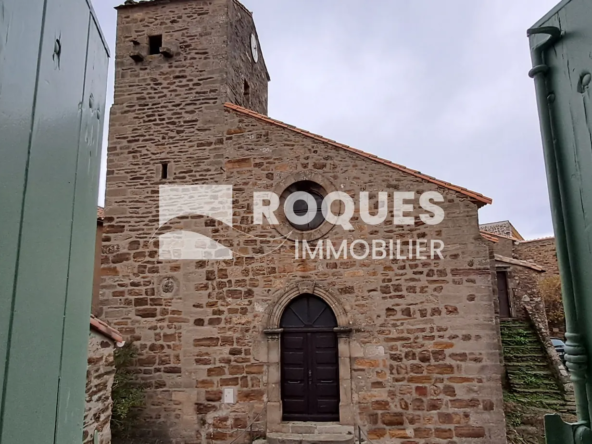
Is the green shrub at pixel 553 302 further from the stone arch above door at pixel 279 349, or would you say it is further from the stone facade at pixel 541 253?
the stone arch above door at pixel 279 349

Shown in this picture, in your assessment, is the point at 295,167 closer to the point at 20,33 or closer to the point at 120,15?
the point at 120,15

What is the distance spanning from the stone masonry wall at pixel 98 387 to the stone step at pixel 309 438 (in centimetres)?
282

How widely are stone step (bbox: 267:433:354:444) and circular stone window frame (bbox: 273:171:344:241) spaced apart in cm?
325

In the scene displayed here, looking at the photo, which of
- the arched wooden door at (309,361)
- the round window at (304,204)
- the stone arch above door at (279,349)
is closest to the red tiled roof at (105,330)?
the stone arch above door at (279,349)

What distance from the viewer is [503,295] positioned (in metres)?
13.0

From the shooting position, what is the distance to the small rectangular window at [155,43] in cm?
950

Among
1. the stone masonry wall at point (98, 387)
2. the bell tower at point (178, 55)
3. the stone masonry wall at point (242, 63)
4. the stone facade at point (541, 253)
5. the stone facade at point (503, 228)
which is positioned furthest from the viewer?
the stone facade at point (503, 228)

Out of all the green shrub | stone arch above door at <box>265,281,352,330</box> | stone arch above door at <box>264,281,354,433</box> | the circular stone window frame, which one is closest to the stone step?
stone arch above door at <box>264,281,354,433</box>

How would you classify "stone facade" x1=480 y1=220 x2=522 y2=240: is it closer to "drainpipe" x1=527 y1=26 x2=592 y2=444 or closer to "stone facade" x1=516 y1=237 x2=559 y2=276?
"stone facade" x1=516 y1=237 x2=559 y2=276

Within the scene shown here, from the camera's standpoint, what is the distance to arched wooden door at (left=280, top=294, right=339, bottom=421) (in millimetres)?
7480

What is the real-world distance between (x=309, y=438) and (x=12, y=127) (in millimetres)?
7299

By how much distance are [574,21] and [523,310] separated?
13.2m

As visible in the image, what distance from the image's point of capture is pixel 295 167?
826 cm

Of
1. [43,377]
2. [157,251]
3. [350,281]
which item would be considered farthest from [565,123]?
[157,251]
